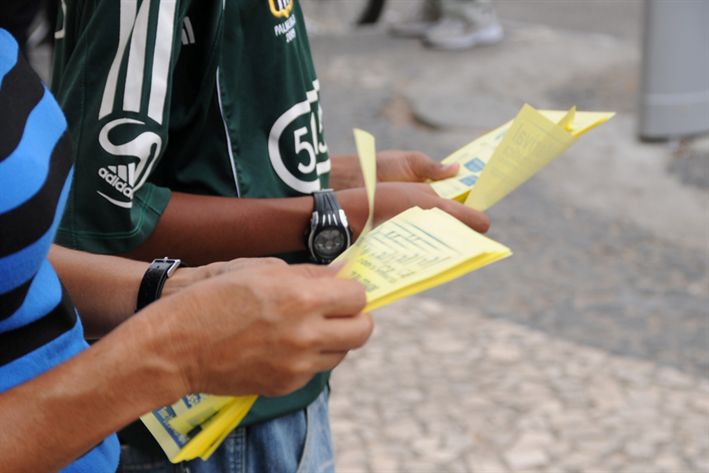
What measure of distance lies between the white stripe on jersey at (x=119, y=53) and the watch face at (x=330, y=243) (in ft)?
1.24

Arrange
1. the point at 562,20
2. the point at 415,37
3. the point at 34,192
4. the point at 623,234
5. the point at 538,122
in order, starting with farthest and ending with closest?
the point at 562,20 < the point at 415,37 < the point at 623,234 < the point at 538,122 < the point at 34,192

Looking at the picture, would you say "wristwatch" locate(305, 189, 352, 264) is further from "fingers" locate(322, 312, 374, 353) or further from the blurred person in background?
the blurred person in background

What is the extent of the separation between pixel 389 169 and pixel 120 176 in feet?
2.01

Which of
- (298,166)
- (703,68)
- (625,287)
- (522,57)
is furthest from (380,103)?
(298,166)

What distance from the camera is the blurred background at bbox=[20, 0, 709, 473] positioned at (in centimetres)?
345

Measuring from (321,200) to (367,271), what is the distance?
0.48 m

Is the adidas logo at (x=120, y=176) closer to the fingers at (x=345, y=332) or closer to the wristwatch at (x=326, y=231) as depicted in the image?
the wristwatch at (x=326, y=231)

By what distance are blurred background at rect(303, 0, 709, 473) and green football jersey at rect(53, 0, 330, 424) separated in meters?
1.90

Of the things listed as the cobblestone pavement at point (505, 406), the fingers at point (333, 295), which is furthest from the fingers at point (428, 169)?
the cobblestone pavement at point (505, 406)

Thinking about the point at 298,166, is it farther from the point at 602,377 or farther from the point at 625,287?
the point at 625,287

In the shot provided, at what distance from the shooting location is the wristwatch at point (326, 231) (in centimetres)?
162

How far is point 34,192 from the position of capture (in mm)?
1104

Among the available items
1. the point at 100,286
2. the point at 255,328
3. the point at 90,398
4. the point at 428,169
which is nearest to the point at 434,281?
the point at 255,328

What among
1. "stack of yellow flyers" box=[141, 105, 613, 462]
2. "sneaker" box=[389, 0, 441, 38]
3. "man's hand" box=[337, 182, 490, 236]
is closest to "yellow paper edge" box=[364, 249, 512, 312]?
"stack of yellow flyers" box=[141, 105, 613, 462]
